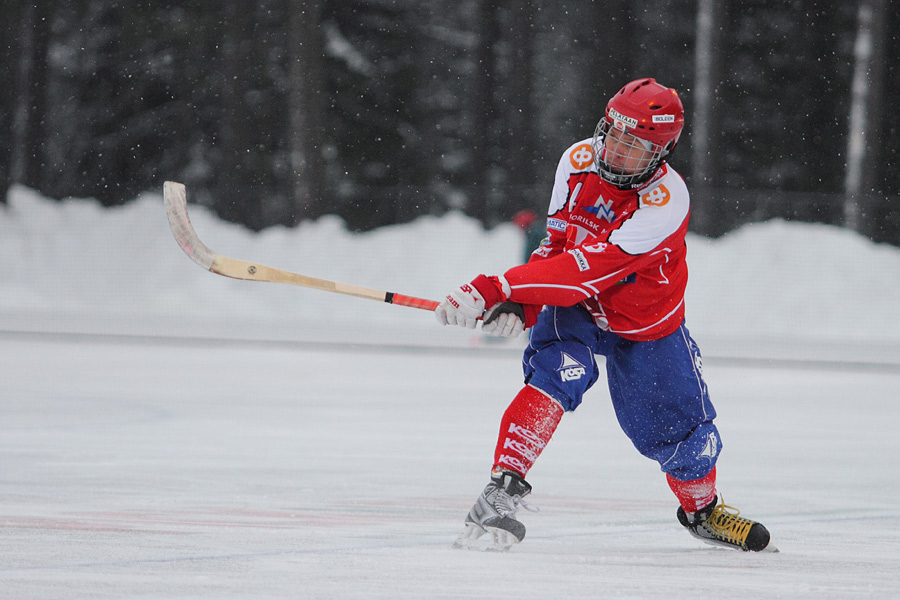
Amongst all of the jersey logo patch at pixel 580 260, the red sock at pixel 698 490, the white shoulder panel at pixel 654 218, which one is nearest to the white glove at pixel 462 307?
the jersey logo patch at pixel 580 260

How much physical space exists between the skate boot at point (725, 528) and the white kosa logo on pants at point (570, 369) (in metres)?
0.71

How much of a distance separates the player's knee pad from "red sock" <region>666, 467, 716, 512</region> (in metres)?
0.04

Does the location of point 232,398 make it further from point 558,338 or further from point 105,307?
point 105,307

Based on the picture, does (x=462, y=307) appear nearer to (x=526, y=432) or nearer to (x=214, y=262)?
(x=526, y=432)

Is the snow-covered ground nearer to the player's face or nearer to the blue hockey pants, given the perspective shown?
the blue hockey pants

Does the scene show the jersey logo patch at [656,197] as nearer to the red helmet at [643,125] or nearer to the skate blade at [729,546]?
the red helmet at [643,125]

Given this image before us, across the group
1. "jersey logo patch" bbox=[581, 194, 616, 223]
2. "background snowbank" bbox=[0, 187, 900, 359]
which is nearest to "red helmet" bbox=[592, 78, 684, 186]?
"jersey logo patch" bbox=[581, 194, 616, 223]

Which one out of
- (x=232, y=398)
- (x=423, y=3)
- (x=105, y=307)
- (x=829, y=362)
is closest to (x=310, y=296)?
(x=105, y=307)

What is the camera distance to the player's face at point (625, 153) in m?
3.99

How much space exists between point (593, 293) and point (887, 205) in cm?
1617

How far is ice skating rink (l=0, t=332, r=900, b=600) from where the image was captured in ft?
11.6

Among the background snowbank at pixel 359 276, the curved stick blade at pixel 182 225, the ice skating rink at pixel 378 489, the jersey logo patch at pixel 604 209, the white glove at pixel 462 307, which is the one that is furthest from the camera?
the background snowbank at pixel 359 276

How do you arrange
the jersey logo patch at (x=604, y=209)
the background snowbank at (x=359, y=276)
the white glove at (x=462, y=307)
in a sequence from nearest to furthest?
the white glove at (x=462, y=307)
the jersey logo patch at (x=604, y=209)
the background snowbank at (x=359, y=276)

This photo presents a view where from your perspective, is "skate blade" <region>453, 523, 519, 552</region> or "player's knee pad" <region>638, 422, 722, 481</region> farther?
"player's knee pad" <region>638, 422, 722, 481</region>
